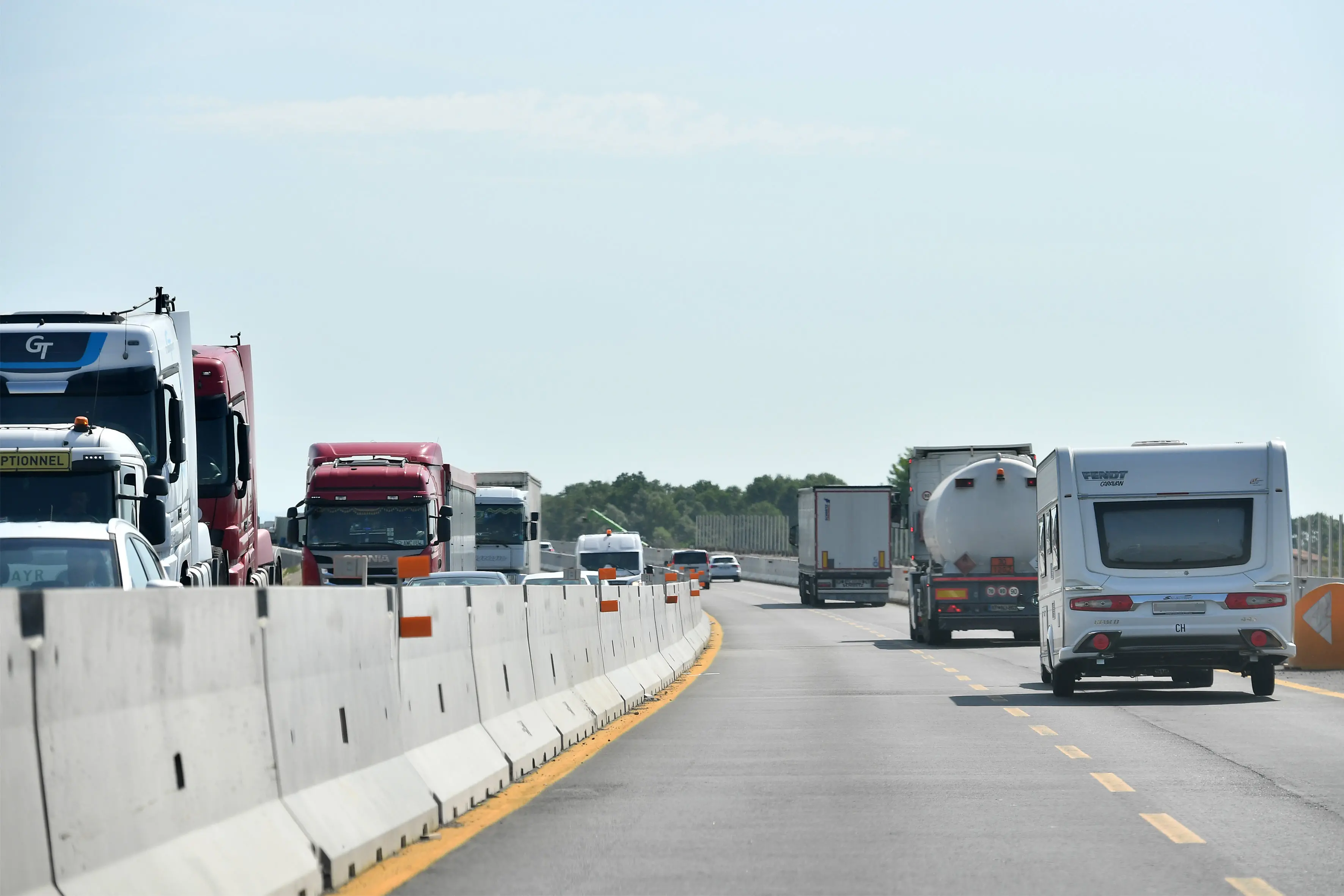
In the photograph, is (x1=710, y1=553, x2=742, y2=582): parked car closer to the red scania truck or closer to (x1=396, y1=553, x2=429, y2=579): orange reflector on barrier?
the red scania truck

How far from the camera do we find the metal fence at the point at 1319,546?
36.0m

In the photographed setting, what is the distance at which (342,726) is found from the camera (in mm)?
8453

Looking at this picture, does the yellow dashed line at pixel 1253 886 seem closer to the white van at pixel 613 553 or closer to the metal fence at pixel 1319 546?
the metal fence at pixel 1319 546

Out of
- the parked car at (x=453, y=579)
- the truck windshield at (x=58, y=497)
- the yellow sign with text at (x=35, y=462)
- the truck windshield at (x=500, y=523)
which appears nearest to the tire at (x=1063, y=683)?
the parked car at (x=453, y=579)

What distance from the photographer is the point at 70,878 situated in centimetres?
539

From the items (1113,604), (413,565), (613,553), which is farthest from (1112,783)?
(613,553)

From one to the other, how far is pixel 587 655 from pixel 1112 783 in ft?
22.9

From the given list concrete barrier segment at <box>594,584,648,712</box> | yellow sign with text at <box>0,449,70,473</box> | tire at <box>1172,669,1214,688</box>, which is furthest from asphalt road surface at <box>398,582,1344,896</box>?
yellow sign with text at <box>0,449,70,473</box>

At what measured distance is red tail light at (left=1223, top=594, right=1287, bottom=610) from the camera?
19.1m

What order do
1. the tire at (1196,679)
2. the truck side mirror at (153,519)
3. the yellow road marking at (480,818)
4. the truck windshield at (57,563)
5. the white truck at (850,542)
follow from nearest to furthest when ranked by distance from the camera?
the yellow road marking at (480,818)
the truck windshield at (57,563)
the truck side mirror at (153,519)
the tire at (1196,679)
the white truck at (850,542)

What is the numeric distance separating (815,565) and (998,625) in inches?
1112

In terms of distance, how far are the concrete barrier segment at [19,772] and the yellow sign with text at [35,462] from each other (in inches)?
447

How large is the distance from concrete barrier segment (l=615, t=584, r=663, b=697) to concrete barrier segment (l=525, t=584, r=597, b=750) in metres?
3.84

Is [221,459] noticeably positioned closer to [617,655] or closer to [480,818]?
[617,655]
